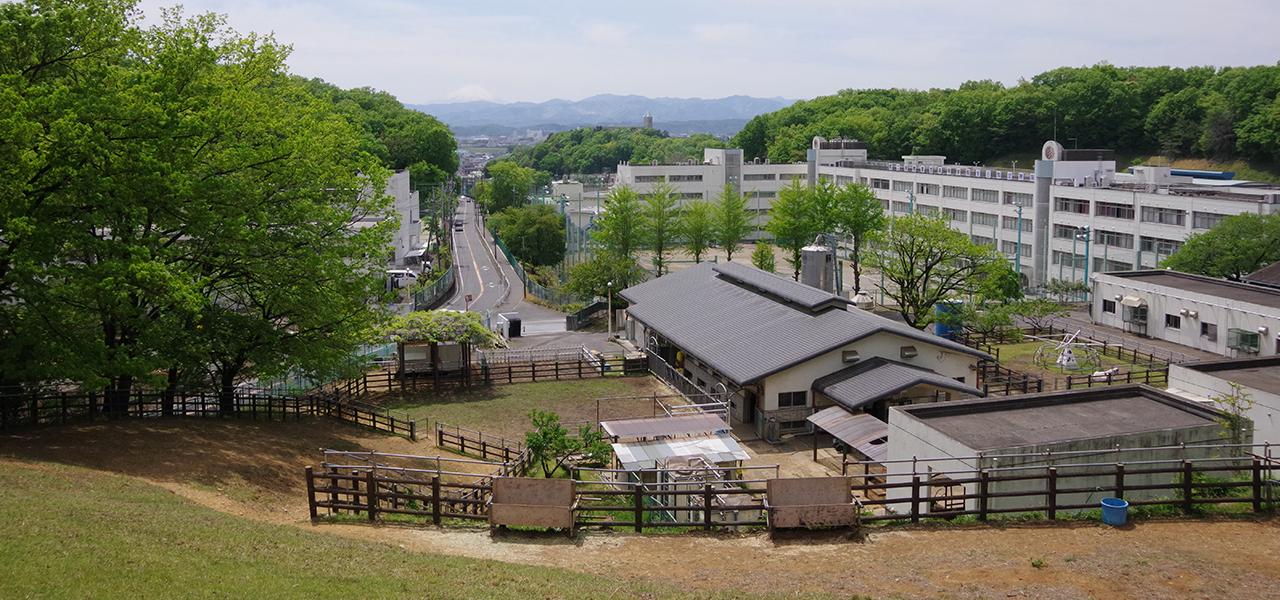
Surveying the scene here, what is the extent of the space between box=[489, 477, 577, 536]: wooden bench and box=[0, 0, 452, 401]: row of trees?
1133 cm

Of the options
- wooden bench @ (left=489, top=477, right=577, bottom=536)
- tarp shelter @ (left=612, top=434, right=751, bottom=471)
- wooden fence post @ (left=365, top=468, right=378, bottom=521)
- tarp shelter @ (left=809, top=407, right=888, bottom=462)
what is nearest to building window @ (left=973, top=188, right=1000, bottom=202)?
tarp shelter @ (left=809, top=407, right=888, bottom=462)

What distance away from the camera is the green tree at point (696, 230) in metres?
68.3

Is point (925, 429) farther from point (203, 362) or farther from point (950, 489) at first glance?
point (203, 362)

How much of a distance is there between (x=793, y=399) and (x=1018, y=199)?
4844cm

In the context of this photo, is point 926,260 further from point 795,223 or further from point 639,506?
point 639,506

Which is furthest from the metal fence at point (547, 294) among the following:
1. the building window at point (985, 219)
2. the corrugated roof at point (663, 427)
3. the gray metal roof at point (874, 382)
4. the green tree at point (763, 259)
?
the building window at point (985, 219)

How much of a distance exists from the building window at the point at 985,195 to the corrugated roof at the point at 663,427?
56114 millimetres

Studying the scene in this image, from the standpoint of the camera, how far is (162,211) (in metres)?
25.0

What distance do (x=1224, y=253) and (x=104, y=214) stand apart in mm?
53197

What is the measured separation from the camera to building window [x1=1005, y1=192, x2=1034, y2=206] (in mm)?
70625

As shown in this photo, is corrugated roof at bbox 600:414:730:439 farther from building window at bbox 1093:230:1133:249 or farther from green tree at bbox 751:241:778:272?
building window at bbox 1093:230:1133:249

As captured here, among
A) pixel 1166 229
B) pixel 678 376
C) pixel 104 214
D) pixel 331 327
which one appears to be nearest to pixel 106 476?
pixel 104 214

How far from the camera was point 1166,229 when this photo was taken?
5938cm

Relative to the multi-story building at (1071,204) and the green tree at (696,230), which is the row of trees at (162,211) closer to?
the green tree at (696,230)
